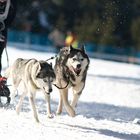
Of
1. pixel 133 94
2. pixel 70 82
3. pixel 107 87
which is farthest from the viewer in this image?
pixel 107 87

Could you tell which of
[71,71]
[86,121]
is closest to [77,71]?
[71,71]

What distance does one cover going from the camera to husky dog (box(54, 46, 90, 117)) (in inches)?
299

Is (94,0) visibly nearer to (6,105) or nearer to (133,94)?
(133,94)

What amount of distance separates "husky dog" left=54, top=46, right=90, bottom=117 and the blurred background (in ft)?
61.5

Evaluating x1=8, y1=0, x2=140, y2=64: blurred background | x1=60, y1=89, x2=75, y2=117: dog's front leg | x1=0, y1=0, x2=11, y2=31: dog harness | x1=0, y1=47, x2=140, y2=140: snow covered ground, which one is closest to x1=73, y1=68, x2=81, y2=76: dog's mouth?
x1=60, y1=89, x2=75, y2=117: dog's front leg

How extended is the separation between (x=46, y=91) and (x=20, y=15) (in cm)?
2773

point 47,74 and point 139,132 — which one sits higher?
point 47,74

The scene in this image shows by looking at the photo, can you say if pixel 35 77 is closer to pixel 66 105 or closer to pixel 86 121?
pixel 66 105

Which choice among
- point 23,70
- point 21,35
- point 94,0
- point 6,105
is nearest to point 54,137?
point 23,70

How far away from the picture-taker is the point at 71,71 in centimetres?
776

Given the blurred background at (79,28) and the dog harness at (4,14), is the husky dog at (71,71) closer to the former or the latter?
the dog harness at (4,14)

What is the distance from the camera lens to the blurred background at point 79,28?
30.1m

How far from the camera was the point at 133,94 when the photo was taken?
501 inches

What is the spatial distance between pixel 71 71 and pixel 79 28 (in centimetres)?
2617
